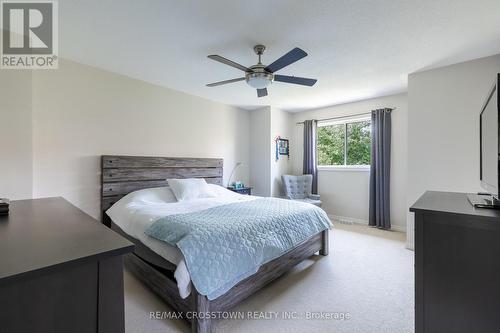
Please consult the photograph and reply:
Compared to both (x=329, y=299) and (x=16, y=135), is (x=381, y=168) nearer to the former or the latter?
(x=329, y=299)

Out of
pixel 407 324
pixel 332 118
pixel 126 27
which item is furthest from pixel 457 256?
pixel 332 118

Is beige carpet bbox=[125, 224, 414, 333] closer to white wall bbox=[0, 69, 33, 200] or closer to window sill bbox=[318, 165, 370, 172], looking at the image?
white wall bbox=[0, 69, 33, 200]

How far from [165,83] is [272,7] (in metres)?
2.22

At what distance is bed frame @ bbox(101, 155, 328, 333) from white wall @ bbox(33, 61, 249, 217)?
0.52 ft

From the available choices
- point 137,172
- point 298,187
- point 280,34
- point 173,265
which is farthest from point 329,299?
point 298,187

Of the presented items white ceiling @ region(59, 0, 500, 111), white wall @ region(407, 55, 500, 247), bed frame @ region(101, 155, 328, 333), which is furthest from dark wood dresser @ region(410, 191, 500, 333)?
white wall @ region(407, 55, 500, 247)

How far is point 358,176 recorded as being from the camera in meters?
4.50

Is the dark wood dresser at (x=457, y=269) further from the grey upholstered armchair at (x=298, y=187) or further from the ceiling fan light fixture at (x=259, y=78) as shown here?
the grey upholstered armchair at (x=298, y=187)

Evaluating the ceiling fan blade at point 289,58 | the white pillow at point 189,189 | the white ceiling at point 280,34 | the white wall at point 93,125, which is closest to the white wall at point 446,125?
the white ceiling at point 280,34

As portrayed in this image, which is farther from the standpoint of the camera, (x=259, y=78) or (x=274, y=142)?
(x=274, y=142)

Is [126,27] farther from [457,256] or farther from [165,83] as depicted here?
[457,256]

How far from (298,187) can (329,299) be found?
115 inches

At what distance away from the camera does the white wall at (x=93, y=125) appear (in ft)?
8.54

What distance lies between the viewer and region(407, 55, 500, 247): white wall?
274 centimetres
